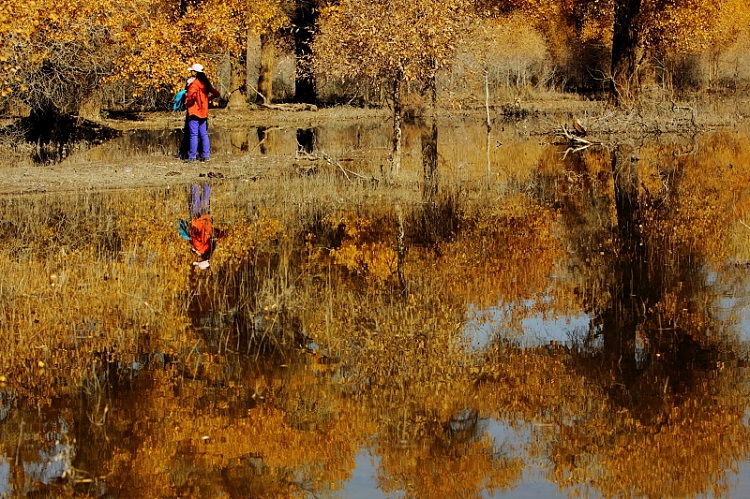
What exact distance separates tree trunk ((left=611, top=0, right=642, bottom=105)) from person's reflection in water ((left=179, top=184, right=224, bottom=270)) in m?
21.3

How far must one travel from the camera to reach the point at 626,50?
126 feet

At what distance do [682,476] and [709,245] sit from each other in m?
8.33

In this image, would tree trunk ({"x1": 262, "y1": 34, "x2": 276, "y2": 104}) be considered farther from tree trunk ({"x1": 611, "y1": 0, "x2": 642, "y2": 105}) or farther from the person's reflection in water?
the person's reflection in water

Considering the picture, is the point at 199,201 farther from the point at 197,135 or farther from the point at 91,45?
the point at 91,45

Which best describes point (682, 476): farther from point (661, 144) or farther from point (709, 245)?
point (661, 144)

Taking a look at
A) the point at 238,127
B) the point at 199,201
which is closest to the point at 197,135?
the point at 199,201

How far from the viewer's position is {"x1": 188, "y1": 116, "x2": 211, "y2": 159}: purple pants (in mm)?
24609

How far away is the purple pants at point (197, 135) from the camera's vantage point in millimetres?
24609

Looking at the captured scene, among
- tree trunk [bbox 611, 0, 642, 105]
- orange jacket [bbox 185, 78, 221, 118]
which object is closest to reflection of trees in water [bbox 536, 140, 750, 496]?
orange jacket [bbox 185, 78, 221, 118]

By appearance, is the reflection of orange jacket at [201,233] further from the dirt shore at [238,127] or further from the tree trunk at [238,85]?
the tree trunk at [238,85]

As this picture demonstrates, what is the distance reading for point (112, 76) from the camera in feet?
95.1

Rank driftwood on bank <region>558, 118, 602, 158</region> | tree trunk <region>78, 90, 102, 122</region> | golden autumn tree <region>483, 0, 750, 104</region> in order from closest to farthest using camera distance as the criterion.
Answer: driftwood on bank <region>558, 118, 602, 158</region>
tree trunk <region>78, 90, 102, 122</region>
golden autumn tree <region>483, 0, 750, 104</region>

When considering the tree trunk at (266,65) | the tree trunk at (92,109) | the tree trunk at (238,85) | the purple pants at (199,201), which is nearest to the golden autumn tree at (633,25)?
the tree trunk at (266,65)

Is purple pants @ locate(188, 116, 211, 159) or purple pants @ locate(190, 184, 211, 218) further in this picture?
purple pants @ locate(188, 116, 211, 159)
